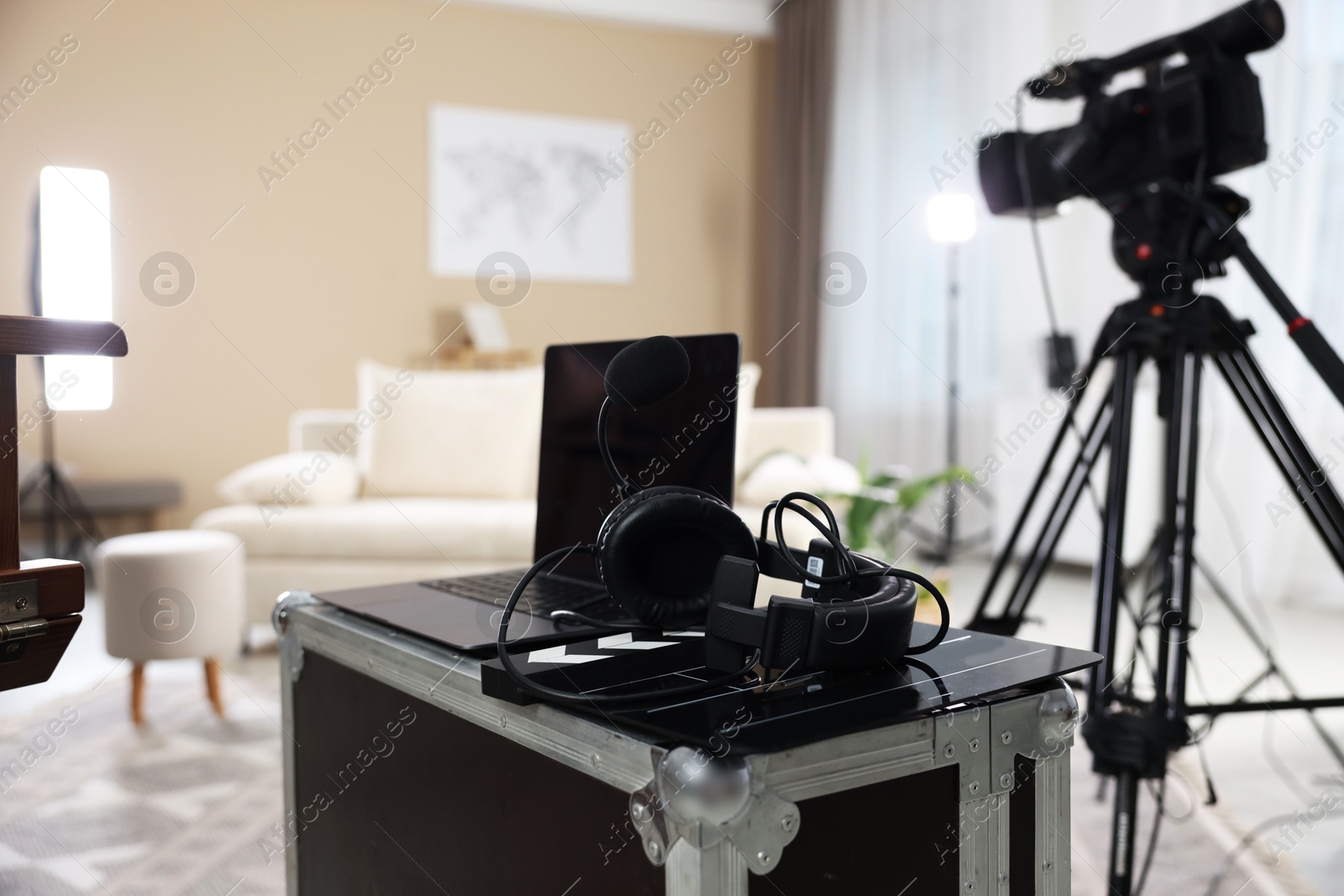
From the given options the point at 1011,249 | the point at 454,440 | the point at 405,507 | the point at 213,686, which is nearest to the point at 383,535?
the point at 405,507

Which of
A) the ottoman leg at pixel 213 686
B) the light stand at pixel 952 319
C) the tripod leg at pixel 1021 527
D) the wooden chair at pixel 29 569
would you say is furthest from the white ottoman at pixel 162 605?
the light stand at pixel 952 319

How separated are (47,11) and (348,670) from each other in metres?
4.56

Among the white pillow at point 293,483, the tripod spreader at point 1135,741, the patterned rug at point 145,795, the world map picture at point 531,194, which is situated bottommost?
the patterned rug at point 145,795

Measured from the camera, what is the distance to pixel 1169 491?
1.29 meters

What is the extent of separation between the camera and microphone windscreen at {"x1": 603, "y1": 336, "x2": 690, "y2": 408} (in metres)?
0.86

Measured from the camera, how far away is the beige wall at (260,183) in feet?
14.4

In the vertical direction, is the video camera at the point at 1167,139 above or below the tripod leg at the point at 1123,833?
above

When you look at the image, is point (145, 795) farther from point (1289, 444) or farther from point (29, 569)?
point (1289, 444)

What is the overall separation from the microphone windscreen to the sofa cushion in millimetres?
1999

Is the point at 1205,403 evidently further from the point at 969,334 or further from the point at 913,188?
the point at 913,188

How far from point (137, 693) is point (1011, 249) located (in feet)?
11.6

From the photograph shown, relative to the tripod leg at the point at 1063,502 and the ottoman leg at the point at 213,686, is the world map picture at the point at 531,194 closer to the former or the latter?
the ottoman leg at the point at 213,686

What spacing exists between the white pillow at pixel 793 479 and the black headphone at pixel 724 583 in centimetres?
201

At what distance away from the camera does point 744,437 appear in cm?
322
